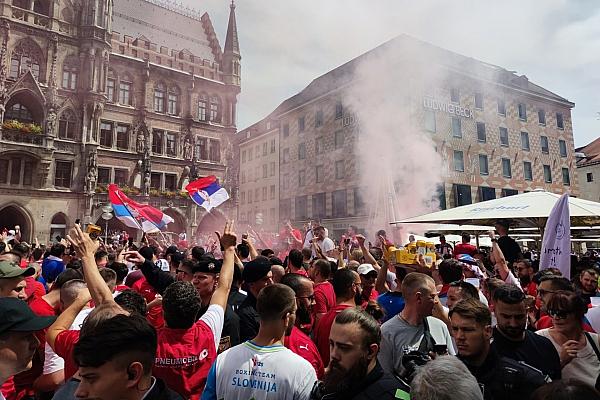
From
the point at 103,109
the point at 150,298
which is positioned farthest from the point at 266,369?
the point at 103,109

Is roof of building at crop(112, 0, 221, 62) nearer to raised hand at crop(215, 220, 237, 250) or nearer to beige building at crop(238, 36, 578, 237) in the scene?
beige building at crop(238, 36, 578, 237)

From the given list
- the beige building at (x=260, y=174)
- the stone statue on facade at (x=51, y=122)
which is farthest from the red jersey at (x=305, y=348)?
the beige building at (x=260, y=174)

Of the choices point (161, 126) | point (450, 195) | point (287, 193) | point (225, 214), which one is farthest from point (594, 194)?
point (161, 126)

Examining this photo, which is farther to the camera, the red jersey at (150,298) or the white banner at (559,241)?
the white banner at (559,241)

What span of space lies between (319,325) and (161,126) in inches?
1296

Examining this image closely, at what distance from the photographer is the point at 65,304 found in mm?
3543

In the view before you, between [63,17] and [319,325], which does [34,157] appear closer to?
[63,17]

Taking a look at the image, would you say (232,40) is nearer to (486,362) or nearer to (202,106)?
(202,106)

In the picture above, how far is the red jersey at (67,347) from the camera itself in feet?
8.41

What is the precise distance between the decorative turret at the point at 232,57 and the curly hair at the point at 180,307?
37.1 metres

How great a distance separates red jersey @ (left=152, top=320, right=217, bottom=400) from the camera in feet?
8.56

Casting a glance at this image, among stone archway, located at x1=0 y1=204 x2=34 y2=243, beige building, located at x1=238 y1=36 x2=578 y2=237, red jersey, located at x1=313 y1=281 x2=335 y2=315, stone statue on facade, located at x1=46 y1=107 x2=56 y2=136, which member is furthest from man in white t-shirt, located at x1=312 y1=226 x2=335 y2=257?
stone statue on facade, located at x1=46 y1=107 x2=56 y2=136

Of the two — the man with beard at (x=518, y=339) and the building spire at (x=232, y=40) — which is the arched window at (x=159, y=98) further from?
the man with beard at (x=518, y=339)

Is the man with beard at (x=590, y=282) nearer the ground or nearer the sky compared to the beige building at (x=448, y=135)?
nearer the ground
